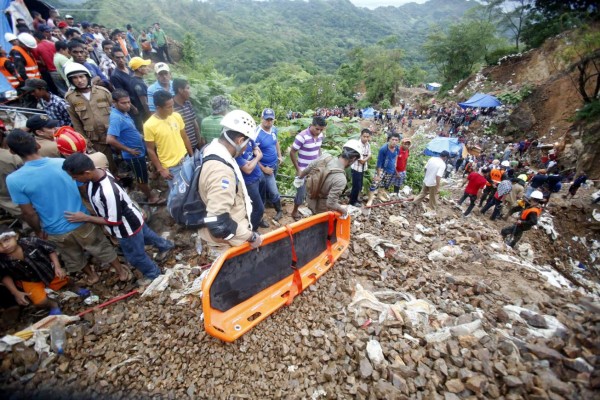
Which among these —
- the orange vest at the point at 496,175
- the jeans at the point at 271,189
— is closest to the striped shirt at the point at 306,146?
the jeans at the point at 271,189

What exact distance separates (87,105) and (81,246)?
2262mm

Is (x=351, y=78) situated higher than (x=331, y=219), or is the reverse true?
(x=351, y=78)

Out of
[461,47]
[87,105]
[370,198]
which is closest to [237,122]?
[87,105]

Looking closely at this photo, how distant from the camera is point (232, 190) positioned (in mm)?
2549

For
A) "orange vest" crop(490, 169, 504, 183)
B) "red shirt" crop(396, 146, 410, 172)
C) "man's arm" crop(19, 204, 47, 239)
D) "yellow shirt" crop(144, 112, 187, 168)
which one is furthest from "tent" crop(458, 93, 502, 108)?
"man's arm" crop(19, 204, 47, 239)

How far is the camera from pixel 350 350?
2.77m

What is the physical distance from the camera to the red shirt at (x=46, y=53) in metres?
5.71

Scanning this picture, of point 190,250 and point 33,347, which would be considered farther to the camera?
point 190,250

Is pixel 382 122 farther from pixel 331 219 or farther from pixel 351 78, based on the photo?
pixel 351 78

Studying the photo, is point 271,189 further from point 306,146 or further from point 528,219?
point 528,219

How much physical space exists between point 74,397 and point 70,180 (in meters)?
2.14

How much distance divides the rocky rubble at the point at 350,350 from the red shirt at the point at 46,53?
18.8 ft

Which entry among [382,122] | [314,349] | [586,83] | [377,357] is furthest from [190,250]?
[382,122]

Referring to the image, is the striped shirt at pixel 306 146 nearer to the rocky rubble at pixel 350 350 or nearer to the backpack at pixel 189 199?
the rocky rubble at pixel 350 350
